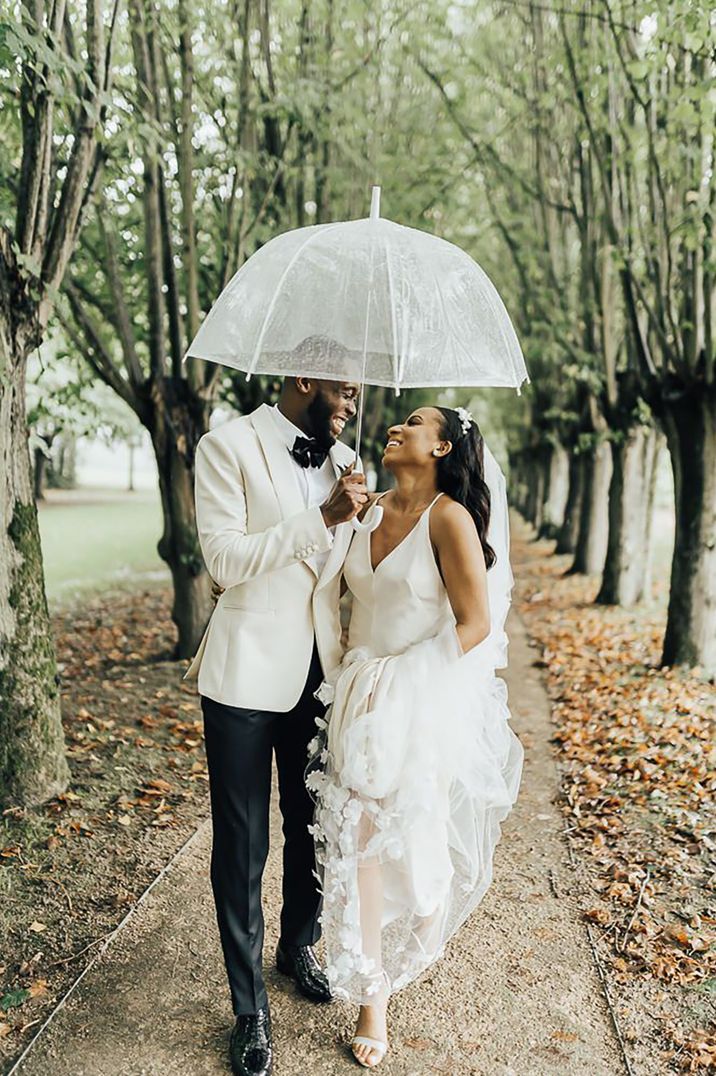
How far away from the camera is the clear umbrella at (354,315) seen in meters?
3.15

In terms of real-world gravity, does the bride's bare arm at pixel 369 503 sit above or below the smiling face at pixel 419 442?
below

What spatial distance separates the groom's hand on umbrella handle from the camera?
2965mm

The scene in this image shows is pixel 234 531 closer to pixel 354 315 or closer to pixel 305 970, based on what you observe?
pixel 354 315

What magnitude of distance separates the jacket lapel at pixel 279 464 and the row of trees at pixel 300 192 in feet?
6.61

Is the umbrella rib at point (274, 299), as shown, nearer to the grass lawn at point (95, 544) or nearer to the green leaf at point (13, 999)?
the green leaf at point (13, 999)

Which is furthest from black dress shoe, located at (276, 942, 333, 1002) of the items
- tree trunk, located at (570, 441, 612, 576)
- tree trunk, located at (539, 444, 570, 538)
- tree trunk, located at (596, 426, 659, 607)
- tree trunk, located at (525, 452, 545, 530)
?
tree trunk, located at (525, 452, 545, 530)

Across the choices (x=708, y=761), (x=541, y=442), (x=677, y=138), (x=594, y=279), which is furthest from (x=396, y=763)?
(x=541, y=442)

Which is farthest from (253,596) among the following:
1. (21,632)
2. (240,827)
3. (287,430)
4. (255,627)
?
(21,632)

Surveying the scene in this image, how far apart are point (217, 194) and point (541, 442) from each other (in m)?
14.7

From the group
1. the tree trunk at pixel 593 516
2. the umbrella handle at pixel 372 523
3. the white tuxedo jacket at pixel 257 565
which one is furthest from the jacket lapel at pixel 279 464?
the tree trunk at pixel 593 516

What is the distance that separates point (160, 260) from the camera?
820 centimetres

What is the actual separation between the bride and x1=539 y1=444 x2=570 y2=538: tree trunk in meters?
18.8

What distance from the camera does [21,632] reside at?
5.14 metres

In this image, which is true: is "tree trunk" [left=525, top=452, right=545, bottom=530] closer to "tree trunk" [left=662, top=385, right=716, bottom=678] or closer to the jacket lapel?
"tree trunk" [left=662, top=385, right=716, bottom=678]
